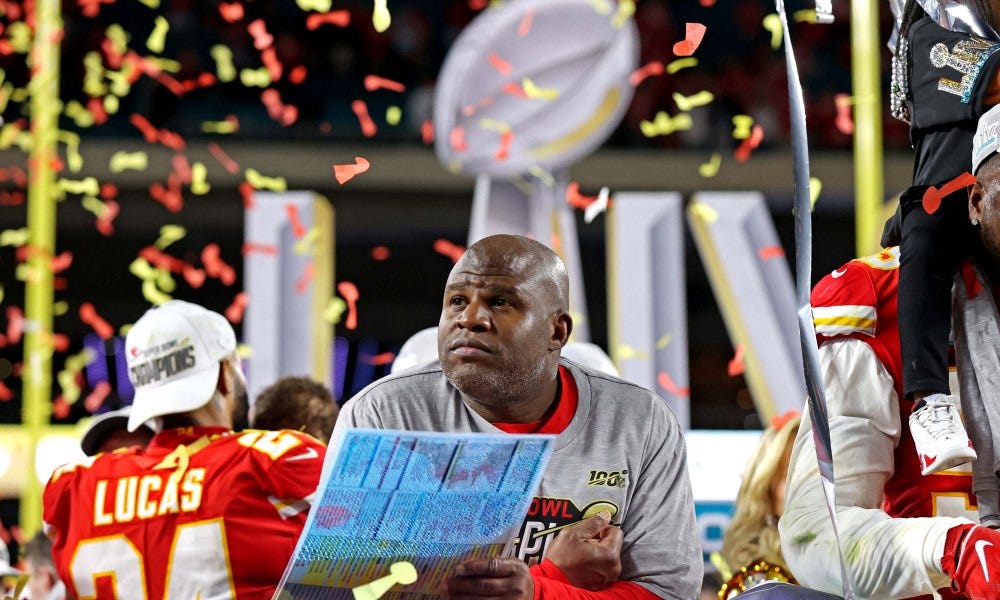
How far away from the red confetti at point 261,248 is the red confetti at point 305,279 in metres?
0.22

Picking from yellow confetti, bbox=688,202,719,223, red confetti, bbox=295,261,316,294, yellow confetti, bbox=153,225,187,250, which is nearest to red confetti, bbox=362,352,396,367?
red confetti, bbox=295,261,316,294

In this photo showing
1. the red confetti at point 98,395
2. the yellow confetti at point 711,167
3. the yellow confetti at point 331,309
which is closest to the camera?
the yellow confetti at point 331,309

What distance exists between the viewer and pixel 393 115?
10789mm

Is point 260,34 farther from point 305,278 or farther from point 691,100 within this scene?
point 691,100

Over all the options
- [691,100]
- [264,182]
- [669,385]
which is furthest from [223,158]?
[691,100]

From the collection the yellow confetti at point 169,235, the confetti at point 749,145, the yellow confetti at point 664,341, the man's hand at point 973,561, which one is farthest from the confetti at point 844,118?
the man's hand at point 973,561

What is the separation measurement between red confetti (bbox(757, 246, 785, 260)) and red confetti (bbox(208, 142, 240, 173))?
3.64 meters

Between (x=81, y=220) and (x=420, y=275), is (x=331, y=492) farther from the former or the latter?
(x=420, y=275)

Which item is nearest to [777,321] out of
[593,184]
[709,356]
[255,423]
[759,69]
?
[593,184]

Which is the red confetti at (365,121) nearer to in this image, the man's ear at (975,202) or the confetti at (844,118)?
the confetti at (844,118)

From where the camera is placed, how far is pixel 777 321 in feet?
29.6

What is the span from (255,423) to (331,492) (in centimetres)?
213

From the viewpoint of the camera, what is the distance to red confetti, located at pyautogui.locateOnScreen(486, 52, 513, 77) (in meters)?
9.47

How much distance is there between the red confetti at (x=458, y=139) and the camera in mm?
9578
